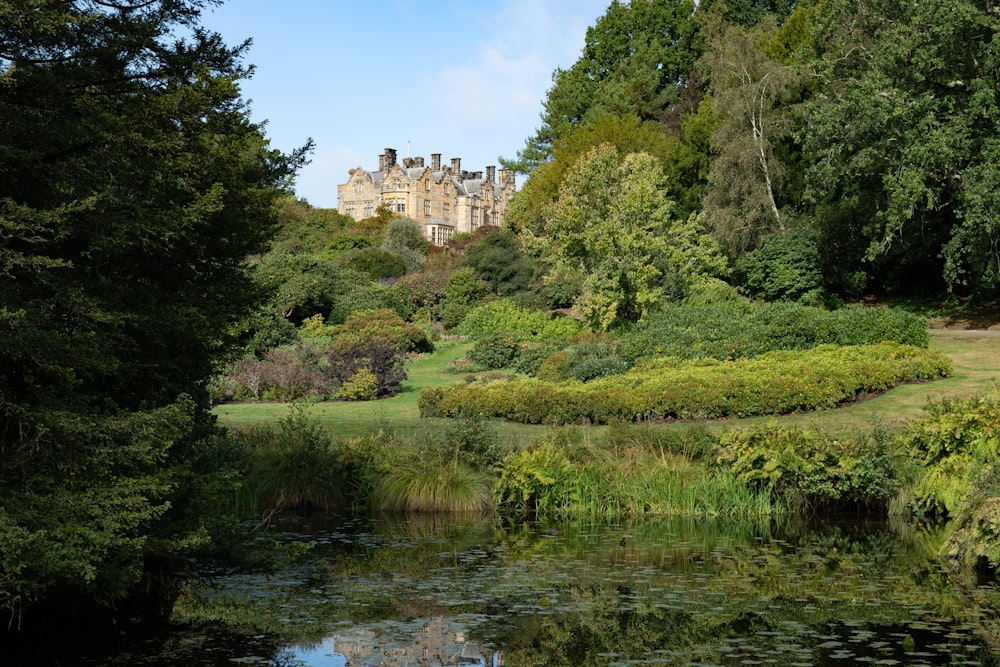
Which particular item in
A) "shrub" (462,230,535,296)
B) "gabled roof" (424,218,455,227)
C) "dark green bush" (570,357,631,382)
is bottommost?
"dark green bush" (570,357,631,382)

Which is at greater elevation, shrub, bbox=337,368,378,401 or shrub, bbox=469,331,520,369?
shrub, bbox=469,331,520,369

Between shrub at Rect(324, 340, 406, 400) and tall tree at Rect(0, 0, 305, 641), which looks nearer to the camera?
tall tree at Rect(0, 0, 305, 641)

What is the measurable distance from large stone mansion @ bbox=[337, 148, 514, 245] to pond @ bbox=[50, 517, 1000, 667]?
7469 centimetres

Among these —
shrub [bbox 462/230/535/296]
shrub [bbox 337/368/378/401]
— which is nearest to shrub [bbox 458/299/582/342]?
shrub [bbox 462/230/535/296]

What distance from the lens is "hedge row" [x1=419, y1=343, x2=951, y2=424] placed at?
16.8m

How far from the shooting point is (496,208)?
10306 cm

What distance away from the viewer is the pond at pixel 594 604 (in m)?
6.97

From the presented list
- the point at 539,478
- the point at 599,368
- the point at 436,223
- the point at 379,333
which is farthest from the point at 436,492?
the point at 436,223

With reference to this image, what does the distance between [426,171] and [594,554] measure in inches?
3186

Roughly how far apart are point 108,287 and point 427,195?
83.5 m

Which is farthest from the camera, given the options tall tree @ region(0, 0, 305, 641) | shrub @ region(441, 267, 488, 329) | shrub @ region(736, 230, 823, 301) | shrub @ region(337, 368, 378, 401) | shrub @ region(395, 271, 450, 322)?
shrub @ region(395, 271, 450, 322)

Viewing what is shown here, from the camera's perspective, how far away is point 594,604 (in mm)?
8281

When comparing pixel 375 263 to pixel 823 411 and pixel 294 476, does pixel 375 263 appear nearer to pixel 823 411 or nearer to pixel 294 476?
pixel 823 411

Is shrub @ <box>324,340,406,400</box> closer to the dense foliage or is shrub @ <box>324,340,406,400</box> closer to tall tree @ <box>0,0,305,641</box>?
the dense foliage
